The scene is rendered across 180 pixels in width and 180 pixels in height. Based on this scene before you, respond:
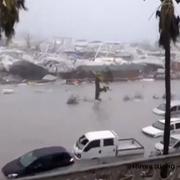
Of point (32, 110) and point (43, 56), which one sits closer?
point (32, 110)

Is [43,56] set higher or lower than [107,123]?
higher

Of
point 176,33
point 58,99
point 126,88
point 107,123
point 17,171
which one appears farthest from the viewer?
point 126,88

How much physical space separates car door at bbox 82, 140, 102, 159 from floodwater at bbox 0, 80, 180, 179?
86 centimetres

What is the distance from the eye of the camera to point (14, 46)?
15.5 meters

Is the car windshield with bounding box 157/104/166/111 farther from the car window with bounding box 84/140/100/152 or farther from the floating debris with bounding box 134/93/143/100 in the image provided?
the car window with bounding box 84/140/100/152

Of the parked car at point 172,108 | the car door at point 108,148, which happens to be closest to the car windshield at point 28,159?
the car door at point 108,148

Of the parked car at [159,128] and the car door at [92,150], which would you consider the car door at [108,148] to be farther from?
the parked car at [159,128]

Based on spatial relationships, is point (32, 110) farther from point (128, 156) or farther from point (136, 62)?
point (136, 62)

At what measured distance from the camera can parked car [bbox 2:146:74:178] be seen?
6781 mm

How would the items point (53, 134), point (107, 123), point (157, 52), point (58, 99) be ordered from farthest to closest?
point (157, 52) < point (58, 99) < point (107, 123) < point (53, 134)

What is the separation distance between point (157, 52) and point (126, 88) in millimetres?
2103

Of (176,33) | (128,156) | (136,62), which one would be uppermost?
(176,33)

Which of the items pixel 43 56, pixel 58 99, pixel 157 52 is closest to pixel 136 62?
pixel 157 52

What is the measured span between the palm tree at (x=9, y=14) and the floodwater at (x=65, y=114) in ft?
11.6
